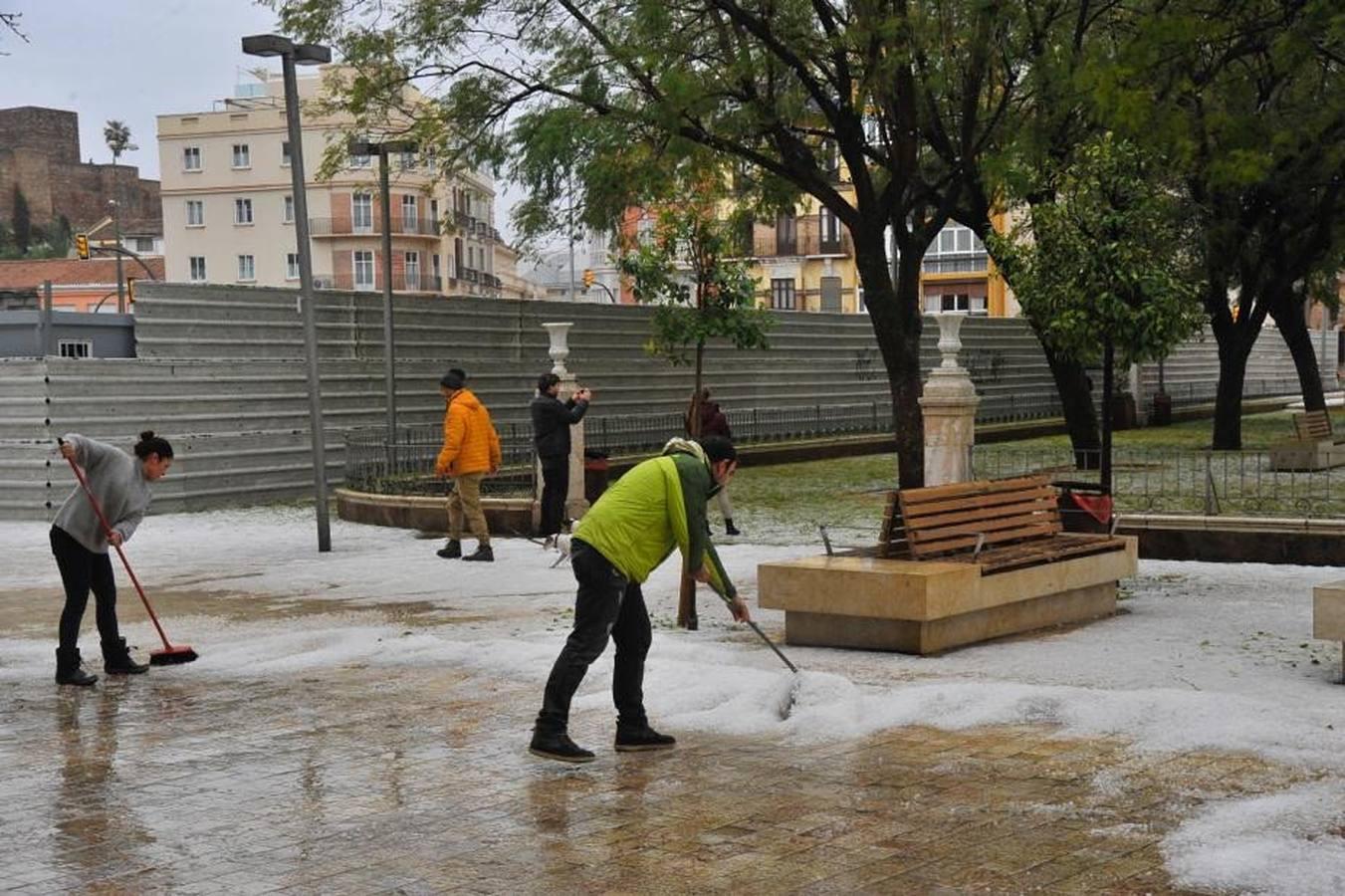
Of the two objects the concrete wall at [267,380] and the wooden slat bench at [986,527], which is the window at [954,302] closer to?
the concrete wall at [267,380]

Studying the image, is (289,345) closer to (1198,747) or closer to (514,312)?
(514,312)

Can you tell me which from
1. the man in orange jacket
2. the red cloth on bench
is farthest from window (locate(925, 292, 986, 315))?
the red cloth on bench

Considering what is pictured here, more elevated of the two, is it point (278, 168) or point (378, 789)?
point (278, 168)

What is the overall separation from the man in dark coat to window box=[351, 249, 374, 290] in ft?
195

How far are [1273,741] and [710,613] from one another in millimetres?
5213

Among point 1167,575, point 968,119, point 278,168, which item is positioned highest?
point 278,168

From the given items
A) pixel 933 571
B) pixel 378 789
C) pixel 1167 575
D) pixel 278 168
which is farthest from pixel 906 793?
pixel 278 168

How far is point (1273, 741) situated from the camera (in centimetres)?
782

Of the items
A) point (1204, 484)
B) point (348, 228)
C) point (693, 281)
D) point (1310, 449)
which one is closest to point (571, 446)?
point (1204, 484)

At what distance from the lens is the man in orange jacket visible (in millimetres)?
16516

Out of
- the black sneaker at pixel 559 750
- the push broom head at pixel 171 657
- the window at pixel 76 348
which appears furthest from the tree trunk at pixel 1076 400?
the black sneaker at pixel 559 750

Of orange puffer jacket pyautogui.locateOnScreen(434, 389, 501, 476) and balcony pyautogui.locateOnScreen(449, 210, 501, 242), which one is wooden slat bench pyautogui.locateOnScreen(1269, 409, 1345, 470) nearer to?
orange puffer jacket pyautogui.locateOnScreen(434, 389, 501, 476)

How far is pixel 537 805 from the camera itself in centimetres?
716

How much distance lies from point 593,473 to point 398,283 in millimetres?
57438
